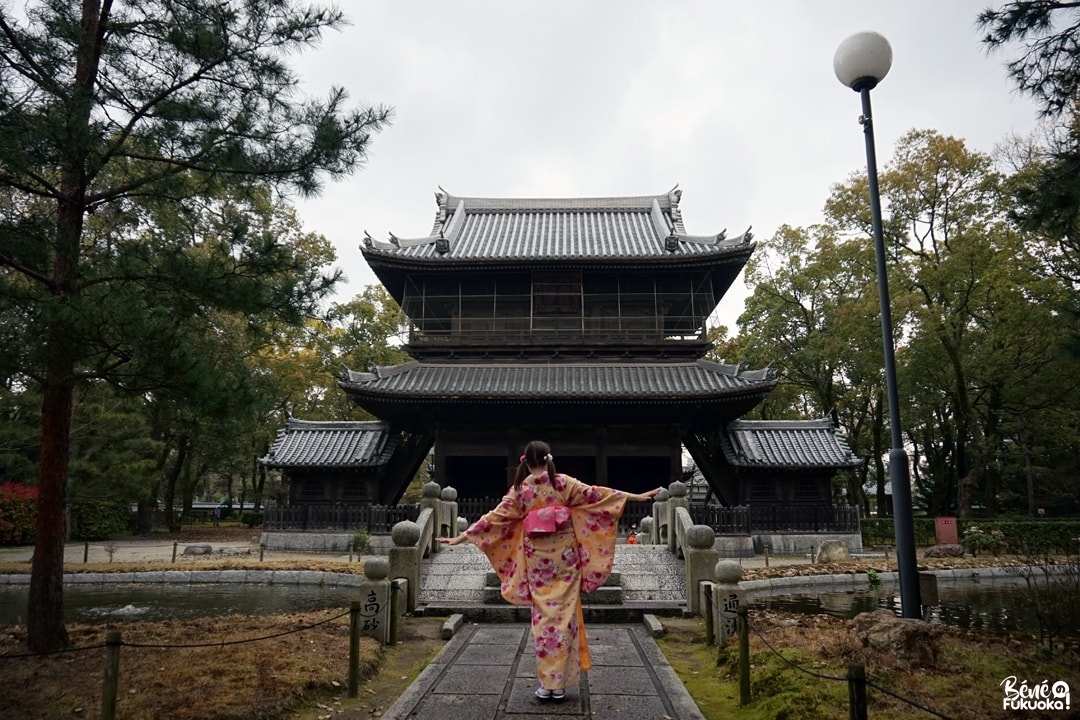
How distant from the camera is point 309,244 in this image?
29.9 meters

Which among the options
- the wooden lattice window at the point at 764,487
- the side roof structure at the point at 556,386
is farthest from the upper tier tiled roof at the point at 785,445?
the side roof structure at the point at 556,386

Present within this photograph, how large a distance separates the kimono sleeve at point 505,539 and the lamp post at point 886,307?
3.38 meters

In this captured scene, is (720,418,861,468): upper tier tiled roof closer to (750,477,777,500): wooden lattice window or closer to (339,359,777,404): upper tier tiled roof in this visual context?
(750,477,777,500): wooden lattice window

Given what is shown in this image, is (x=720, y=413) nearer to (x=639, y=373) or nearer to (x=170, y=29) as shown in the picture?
(x=639, y=373)

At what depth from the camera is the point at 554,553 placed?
5496 millimetres

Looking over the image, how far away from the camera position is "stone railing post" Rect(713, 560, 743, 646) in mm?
7254

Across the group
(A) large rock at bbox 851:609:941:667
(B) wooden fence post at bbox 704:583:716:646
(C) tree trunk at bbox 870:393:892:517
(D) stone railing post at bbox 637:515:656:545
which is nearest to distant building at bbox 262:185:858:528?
(D) stone railing post at bbox 637:515:656:545

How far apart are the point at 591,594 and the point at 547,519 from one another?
4.50 m

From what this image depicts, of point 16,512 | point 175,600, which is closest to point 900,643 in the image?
point 175,600

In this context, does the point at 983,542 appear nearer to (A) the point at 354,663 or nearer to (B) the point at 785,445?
(B) the point at 785,445

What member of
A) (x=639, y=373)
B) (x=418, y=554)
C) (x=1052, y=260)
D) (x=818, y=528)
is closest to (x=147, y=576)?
(x=418, y=554)

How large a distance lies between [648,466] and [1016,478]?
25131mm

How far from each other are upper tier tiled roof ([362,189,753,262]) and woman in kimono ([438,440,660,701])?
1571 cm

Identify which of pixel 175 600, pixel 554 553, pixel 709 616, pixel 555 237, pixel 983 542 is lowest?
pixel 175 600
